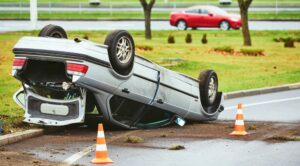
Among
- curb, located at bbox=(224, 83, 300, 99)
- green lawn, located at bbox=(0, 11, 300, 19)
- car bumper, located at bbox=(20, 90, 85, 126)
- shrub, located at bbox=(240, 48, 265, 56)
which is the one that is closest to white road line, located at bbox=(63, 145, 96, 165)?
car bumper, located at bbox=(20, 90, 85, 126)

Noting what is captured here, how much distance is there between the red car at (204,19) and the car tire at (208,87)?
104 feet

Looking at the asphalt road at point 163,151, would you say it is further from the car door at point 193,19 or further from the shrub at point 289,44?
the car door at point 193,19

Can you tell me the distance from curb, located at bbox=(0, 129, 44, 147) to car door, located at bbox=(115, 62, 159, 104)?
1409 mm

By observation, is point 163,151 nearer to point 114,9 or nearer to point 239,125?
point 239,125

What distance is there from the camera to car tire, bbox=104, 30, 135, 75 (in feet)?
49.0

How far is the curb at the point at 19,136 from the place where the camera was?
14.2m

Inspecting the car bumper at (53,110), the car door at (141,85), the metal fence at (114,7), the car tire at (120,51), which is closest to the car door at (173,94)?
the car door at (141,85)

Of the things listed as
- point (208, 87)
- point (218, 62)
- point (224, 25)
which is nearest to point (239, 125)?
point (208, 87)

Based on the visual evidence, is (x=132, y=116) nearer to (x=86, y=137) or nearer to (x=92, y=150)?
(x=86, y=137)

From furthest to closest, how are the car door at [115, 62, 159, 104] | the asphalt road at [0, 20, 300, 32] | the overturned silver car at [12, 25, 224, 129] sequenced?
the asphalt road at [0, 20, 300, 32], the car door at [115, 62, 159, 104], the overturned silver car at [12, 25, 224, 129]

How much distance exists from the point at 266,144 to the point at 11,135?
380cm

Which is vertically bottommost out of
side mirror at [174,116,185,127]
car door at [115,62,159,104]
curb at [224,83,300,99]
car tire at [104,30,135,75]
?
curb at [224,83,300,99]

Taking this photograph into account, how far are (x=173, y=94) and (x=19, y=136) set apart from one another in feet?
9.86

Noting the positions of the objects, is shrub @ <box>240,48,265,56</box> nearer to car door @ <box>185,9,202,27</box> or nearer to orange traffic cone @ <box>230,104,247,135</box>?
car door @ <box>185,9,202,27</box>
